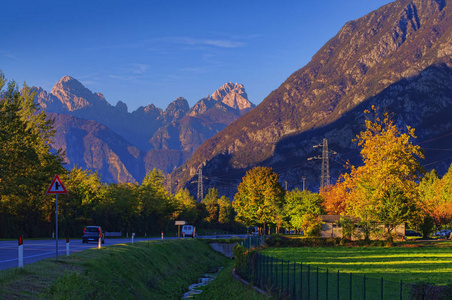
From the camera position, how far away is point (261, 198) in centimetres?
10138

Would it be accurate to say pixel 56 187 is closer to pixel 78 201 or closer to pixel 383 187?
pixel 383 187

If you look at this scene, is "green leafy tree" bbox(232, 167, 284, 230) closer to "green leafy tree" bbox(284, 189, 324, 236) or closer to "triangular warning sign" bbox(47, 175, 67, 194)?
A: "green leafy tree" bbox(284, 189, 324, 236)

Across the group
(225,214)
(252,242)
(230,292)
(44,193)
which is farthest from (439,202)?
(230,292)

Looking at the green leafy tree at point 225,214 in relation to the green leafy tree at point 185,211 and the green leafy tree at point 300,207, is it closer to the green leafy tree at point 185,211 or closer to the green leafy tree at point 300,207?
the green leafy tree at point 185,211

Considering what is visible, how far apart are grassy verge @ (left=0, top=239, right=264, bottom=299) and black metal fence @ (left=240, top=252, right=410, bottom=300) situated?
6.92 metres

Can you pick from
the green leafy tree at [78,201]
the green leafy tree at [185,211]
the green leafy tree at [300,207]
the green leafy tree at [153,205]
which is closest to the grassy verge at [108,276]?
the green leafy tree at [78,201]

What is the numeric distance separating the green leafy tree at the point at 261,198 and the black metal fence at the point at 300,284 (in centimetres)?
6208

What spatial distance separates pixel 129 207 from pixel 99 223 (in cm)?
1133

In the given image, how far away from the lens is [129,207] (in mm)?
99625

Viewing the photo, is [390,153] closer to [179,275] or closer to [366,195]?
[366,195]

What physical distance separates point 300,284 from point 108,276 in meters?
10.2

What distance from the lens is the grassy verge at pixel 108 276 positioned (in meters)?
18.3

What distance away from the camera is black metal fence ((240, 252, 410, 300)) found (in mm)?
24797

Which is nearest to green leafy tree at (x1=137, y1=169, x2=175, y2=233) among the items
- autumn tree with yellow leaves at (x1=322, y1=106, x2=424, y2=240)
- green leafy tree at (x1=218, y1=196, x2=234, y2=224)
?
autumn tree with yellow leaves at (x1=322, y1=106, x2=424, y2=240)
